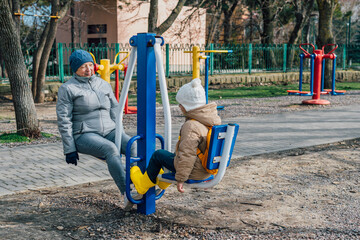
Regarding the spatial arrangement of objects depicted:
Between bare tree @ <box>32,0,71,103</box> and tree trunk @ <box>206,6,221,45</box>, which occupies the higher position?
tree trunk @ <box>206,6,221,45</box>

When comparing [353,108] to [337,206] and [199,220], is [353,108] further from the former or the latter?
[199,220]

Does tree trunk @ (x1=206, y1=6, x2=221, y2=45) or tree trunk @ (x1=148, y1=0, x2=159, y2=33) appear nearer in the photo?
tree trunk @ (x1=148, y1=0, x2=159, y2=33)

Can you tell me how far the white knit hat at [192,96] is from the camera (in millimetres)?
3717

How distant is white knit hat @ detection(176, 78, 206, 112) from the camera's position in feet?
12.2

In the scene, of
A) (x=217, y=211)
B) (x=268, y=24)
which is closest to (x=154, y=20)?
(x=217, y=211)

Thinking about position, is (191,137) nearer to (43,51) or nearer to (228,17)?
(43,51)

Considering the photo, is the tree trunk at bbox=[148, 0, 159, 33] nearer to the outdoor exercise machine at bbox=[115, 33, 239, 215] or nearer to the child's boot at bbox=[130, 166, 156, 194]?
the outdoor exercise machine at bbox=[115, 33, 239, 215]

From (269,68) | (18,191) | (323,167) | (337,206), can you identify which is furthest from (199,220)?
(269,68)

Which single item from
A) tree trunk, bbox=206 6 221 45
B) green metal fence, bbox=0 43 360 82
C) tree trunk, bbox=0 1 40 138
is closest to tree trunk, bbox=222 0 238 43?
tree trunk, bbox=206 6 221 45

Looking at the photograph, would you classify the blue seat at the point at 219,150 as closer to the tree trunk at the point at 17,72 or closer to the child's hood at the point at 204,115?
the child's hood at the point at 204,115

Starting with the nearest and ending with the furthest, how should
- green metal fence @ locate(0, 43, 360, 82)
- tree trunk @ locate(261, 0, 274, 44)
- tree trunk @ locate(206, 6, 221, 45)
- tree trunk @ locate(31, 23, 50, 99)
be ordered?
tree trunk @ locate(31, 23, 50, 99) → green metal fence @ locate(0, 43, 360, 82) → tree trunk @ locate(206, 6, 221, 45) → tree trunk @ locate(261, 0, 274, 44)

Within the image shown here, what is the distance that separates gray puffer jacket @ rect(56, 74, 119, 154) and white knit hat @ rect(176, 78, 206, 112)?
98 cm

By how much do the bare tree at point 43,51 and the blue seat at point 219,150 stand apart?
1036cm

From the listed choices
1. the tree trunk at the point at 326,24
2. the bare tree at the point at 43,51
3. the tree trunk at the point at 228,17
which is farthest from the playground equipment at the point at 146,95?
the tree trunk at the point at 228,17
